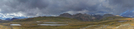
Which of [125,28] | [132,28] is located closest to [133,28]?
[132,28]

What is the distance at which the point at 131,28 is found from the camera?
65.2 m

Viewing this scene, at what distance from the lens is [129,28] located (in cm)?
6538

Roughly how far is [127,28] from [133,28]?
11.2 feet

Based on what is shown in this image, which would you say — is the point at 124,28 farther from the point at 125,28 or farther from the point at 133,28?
the point at 133,28

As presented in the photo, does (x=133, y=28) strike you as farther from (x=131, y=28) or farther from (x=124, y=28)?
(x=124, y=28)

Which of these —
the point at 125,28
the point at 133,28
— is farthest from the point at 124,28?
the point at 133,28

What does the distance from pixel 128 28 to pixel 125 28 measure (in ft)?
5.78

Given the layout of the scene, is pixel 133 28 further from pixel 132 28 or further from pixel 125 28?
pixel 125 28

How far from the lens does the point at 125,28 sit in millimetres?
66312

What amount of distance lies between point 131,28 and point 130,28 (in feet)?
1.97

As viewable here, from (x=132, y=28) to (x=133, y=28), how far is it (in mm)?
552

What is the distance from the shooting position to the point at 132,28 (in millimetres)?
64938

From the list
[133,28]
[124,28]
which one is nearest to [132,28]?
[133,28]

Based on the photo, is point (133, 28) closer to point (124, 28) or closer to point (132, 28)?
point (132, 28)
